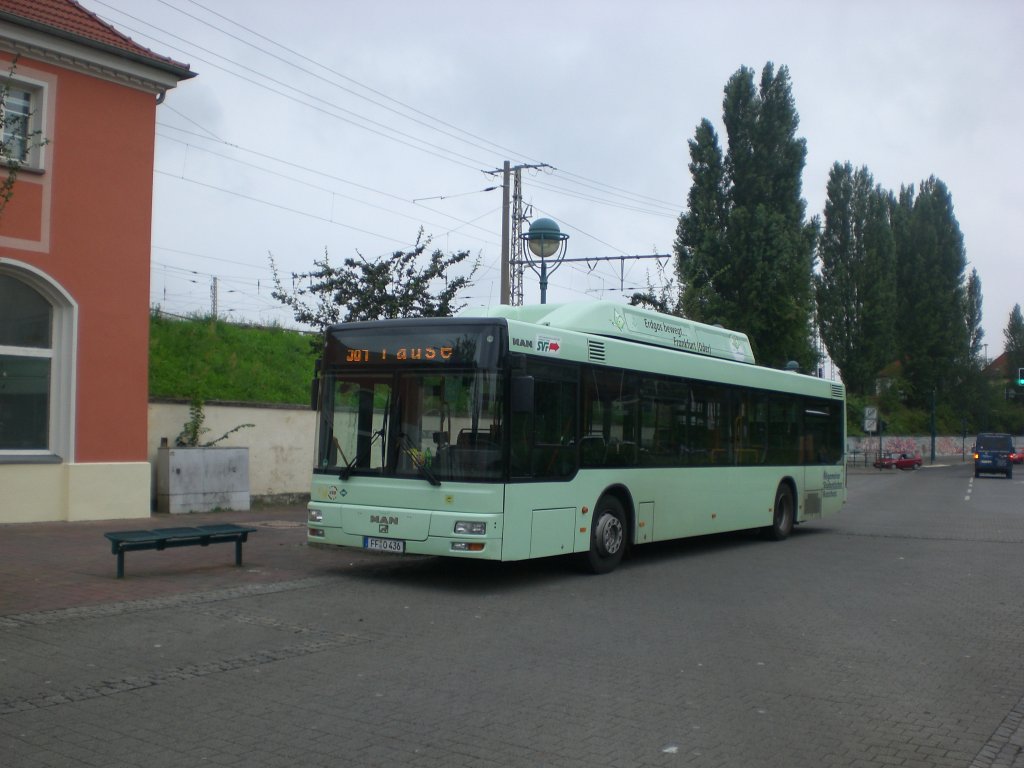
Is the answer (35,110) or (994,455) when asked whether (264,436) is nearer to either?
(35,110)

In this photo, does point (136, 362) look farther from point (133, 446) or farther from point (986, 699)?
point (986, 699)

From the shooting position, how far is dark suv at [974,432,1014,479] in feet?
175

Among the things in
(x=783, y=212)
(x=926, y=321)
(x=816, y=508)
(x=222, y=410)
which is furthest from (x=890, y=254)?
(x=222, y=410)

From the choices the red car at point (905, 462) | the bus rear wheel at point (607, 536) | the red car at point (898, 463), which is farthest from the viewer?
the red car at point (905, 462)

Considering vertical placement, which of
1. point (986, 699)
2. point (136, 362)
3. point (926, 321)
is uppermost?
point (926, 321)

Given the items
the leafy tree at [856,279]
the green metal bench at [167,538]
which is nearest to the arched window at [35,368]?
the green metal bench at [167,538]

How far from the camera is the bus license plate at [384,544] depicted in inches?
434

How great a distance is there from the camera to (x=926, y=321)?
7338 cm

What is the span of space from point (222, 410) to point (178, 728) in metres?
14.9

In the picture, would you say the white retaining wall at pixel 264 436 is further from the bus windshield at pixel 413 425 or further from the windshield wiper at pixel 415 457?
the windshield wiper at pixel 415 457

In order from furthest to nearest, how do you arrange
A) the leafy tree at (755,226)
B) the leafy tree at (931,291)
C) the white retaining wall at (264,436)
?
the leafy tree at (931,291) < the leafy tree at (755,226) < the white retaining wall at (264,436)

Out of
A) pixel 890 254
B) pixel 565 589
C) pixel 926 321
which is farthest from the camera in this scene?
pixel 926 321

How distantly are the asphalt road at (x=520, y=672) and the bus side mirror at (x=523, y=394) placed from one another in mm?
2030

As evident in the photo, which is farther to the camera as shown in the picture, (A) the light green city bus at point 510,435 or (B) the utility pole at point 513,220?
(B) the utility pole at point 513,220
